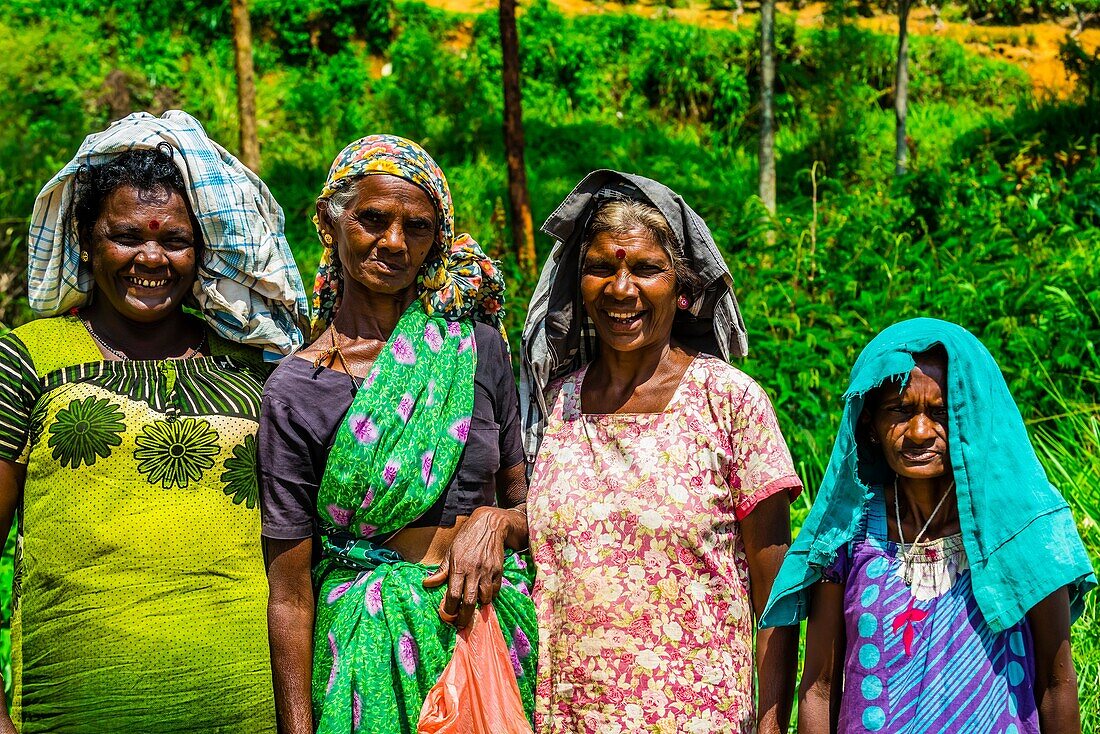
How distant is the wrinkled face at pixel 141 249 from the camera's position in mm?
2354

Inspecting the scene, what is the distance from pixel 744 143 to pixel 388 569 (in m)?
10.6

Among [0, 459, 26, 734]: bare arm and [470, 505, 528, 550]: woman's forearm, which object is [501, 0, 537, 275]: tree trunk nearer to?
[470, 505, 528, 550]: woman's forearm

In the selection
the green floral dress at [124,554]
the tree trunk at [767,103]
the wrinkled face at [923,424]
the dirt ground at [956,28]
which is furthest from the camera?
the dirt ground at [956,28]

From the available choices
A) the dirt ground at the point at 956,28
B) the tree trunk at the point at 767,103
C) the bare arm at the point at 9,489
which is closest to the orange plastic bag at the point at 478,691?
the bare arm at the point at 9,489

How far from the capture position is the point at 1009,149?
29.1 feet

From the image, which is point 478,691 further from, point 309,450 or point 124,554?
point 124,554

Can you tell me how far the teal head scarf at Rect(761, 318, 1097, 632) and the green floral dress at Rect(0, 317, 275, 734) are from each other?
1203 mm

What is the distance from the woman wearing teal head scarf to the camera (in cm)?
204

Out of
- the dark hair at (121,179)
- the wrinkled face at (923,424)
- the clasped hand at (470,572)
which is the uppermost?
the dark hair at (121,179)

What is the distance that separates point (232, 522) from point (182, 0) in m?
12.4

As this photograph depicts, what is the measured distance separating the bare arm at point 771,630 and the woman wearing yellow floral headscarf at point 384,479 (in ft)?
1.70

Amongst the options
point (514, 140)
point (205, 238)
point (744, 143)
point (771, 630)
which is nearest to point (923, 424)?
point (771, 630)

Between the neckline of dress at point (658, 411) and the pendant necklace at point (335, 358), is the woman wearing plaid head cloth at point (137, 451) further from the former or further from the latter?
the neckline of dress at point (658, 411)

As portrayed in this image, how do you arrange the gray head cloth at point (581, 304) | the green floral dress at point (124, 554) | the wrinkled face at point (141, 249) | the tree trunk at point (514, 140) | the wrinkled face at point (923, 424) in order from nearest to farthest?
the wrinkled face at point (923, 424)
the green floral dress at point (124, 554)
the wrinkled face at point (141, 249)
the gray head cloth at point (581, 304)
the tree trunk at point (514, 140)
